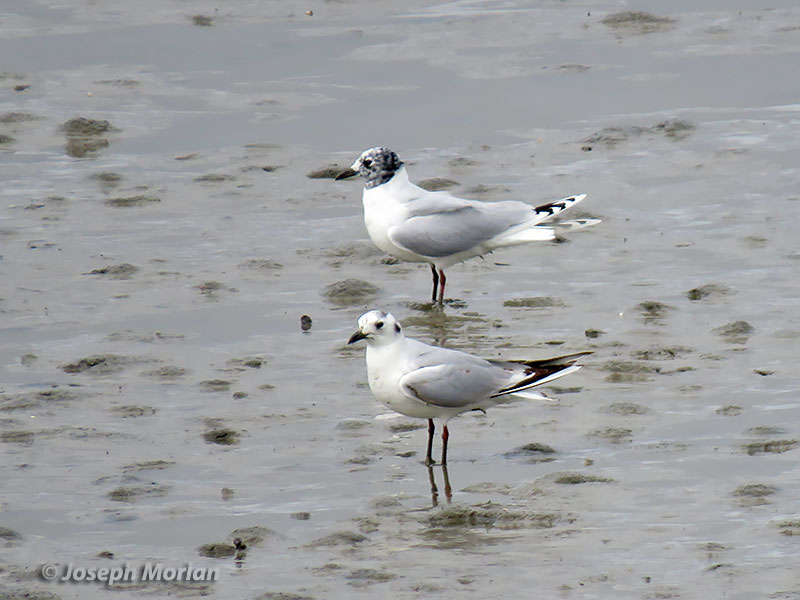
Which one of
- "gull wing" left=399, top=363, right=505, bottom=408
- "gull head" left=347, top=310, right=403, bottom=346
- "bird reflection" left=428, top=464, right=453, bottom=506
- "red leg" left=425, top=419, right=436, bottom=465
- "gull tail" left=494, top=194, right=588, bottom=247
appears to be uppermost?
"gull head" left=347, top=310, right=403, bottom=346

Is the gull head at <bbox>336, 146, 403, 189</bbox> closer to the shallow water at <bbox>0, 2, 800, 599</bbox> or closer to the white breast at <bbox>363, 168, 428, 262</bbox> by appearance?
the white breast at <bbox>363, 168, 428, 262</bbox>

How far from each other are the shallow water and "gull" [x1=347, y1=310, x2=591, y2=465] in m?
0.31

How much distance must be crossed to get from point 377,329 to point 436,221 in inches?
114

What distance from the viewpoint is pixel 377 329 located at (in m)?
8.49

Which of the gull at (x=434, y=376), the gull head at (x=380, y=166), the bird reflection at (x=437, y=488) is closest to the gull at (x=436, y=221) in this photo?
the gull head at (x=380, y=166)

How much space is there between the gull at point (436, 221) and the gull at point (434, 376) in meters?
2.48

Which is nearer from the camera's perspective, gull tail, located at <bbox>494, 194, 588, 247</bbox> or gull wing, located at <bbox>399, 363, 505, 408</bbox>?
gull wing, located at <bbox>399, 363, 505, 408</bbox>

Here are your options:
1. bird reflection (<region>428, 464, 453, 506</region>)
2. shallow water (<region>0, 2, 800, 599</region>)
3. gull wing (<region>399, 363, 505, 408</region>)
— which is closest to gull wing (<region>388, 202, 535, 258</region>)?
shallow water (<region>0, 2, 800, 599</region>)

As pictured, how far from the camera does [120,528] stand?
7.75 m

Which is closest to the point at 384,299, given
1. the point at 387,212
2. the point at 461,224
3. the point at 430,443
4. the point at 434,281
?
the point at 434,281

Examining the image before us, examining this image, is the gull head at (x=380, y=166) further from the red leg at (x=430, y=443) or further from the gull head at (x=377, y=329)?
the red leg at (x=430, y=443)

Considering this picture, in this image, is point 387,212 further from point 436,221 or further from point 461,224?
point 461,224

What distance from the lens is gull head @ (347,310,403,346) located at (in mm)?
8469

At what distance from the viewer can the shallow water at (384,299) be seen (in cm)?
757
